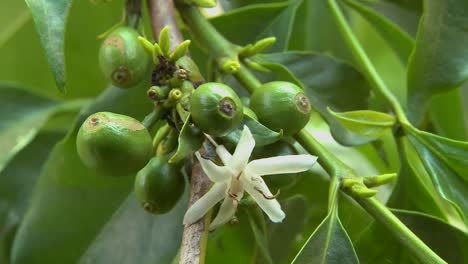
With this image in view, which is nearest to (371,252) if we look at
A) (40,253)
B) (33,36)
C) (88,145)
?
(88,145)

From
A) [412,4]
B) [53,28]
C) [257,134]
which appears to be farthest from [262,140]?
[412,4]

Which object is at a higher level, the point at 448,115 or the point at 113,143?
the point at 113,143

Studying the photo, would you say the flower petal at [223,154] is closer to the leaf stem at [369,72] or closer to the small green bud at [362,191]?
the small green bud at [362,191]

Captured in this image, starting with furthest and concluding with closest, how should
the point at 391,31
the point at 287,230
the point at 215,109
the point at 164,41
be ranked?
the point at 391,31, the point at 287,230, the point at 164,41, the point at 215,109

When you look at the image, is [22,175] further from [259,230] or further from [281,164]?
[281,164]

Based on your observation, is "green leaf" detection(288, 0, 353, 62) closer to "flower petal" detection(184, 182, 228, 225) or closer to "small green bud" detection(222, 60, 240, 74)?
"small green bud" detection(222, 60, 240, 74)

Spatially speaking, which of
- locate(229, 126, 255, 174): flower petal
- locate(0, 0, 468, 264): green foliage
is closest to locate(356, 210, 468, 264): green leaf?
locate(0, 0, 468, 264): green foliage

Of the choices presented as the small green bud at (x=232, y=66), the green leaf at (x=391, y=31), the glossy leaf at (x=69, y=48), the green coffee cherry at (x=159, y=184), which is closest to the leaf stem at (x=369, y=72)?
the green leaf at (x=391, y=31)
